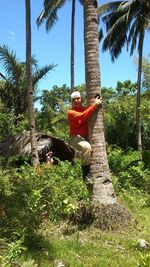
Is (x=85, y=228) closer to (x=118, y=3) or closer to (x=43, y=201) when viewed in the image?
(x=43, y=201)

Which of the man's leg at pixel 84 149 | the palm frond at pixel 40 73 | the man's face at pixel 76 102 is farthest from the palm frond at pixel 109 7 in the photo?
the man's leg at pixel 84 149

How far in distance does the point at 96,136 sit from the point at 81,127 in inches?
13.0

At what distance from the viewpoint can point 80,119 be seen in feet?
24.5

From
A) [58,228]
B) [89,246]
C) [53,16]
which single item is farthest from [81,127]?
[53,16]

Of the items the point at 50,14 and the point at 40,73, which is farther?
the point at 50,14

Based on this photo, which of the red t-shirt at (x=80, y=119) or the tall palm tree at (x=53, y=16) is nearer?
the red t-shirt at (x=80, y=119)

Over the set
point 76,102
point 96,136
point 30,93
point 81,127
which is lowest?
point 96,136

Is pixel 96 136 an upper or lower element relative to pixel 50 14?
lower

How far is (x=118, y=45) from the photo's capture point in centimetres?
2594

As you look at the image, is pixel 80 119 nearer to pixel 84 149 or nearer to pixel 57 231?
pixel 84 149

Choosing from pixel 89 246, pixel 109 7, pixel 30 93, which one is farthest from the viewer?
pixel 109 7

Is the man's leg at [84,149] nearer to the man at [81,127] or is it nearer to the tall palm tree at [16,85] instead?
the man at [81,127]

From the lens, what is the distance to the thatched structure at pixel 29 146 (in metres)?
15.2

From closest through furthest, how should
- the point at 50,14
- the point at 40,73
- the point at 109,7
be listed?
1. the point at 40,73
2. the point at 50,14
3. the point at 109,7
